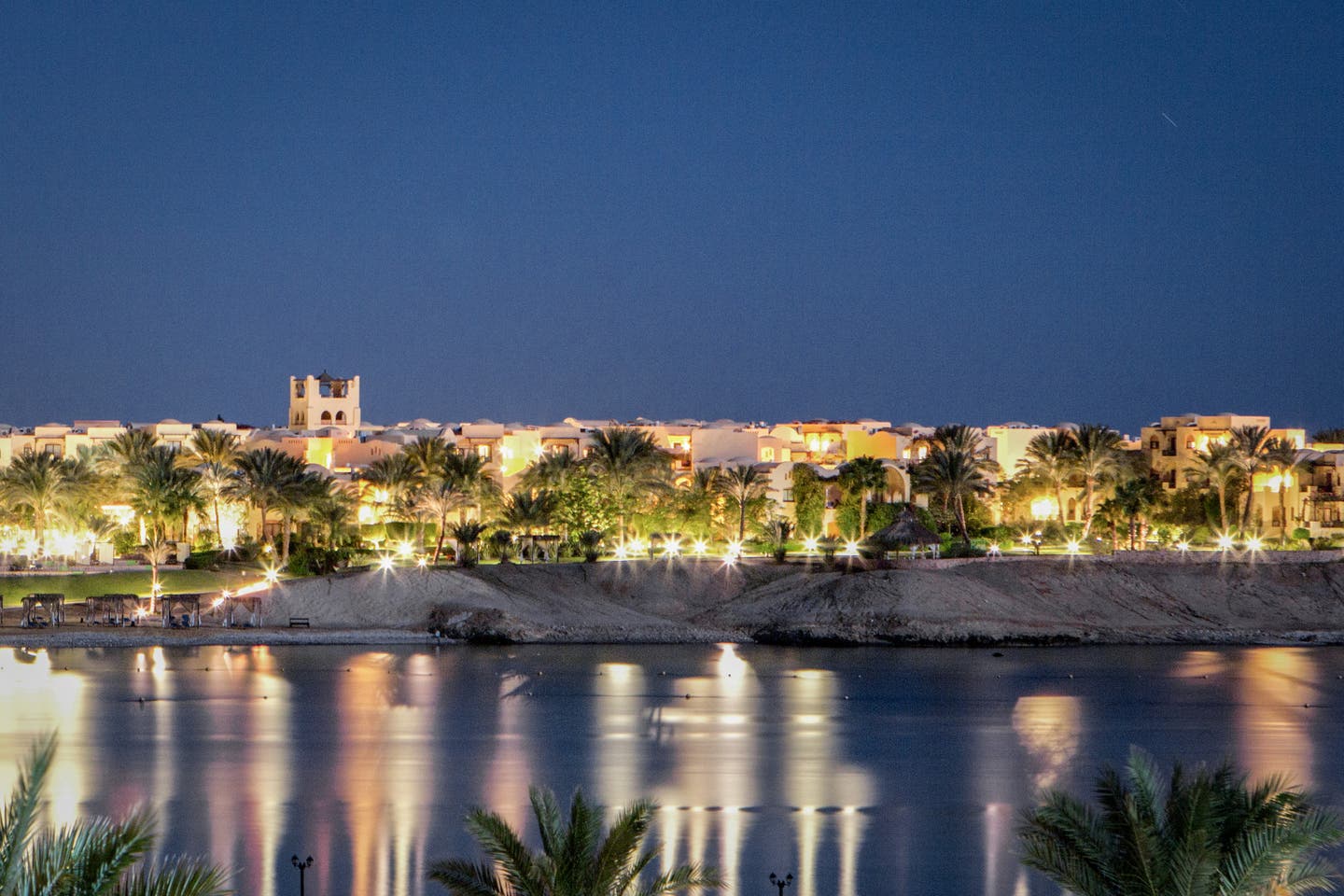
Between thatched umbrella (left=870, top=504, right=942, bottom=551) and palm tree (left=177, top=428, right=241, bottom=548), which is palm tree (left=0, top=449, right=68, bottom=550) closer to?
palm tree (left=177, top=428, right=241, bottom=548)

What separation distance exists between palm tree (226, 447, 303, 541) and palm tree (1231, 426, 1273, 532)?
3849 centimetres

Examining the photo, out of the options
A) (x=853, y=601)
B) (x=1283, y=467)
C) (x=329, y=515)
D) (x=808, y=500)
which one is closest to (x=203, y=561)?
(x=329, y=515)

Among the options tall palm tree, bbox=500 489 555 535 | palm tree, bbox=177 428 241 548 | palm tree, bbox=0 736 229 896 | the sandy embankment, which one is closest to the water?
the sandy embankment

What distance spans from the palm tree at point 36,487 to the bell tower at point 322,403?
141ft

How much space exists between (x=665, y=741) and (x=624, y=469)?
3250 cm

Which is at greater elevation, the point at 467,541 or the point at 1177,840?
the point at 467,541

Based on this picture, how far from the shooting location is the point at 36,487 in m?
56.6

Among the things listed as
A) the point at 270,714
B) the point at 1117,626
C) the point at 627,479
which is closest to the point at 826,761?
the point at 270,714

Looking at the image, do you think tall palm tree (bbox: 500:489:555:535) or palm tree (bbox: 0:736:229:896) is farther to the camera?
tall palm tree (bbox: 500:489:555:535)

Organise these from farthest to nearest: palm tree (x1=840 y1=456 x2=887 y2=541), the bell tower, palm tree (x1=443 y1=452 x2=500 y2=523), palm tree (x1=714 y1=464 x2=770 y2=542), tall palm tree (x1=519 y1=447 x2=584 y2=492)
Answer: the bell tower < palm tree (x1=840 y1=456 x2=887 y2=541) < palm tree (x1=714 y1=464 x2=770 y2=542) < tall palm tree (x1=519 y1=447 x2=584 y2=492) < palm tree (x1=443 y1=452 x2=500 y2=523)

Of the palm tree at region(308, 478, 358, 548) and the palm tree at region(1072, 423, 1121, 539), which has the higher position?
the palm tree at region(1072, 423, 1121, 539)

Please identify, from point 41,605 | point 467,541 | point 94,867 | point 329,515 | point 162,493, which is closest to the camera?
point 94,867

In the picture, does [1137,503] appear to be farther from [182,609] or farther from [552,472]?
[182,609]

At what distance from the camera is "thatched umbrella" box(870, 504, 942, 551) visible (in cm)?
5803
